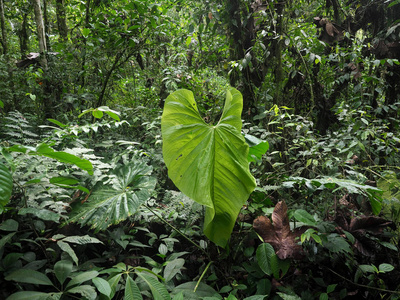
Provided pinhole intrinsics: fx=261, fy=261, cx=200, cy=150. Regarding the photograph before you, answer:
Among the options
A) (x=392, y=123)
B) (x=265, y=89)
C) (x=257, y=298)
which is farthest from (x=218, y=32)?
(x=257, y=298)

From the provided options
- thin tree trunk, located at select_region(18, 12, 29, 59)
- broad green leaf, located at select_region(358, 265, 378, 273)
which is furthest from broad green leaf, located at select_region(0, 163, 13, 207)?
thin tree trunk, located at select_region(18, 12, 29, 59)

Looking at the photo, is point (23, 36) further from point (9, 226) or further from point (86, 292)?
point (86, 292)

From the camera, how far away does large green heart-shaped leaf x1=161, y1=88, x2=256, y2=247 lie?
41.6 inches

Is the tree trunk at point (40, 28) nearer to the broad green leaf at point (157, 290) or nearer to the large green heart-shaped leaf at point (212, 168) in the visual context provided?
the large green heart-shaped leaf at point (212, 168)

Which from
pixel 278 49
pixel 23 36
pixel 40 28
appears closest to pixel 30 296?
pixel 40 28

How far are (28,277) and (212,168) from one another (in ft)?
2.57

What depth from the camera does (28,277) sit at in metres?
0.94

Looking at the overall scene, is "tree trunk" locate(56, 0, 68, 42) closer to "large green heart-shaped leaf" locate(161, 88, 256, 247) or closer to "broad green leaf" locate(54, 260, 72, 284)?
"large green heart-shaped leaf" locate(161, 88, 256, 247)

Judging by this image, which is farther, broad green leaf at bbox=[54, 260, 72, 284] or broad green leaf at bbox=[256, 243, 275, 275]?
broad green leaf at bbox=[256, 243, 275, 275]

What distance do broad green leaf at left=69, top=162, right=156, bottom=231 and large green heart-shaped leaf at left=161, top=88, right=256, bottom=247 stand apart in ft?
0.61

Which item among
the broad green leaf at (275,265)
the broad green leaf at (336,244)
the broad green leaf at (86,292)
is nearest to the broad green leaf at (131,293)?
the broad green leaf at (86,292)

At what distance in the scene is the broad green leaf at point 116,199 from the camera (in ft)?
3.50

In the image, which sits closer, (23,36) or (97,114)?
(97,114)

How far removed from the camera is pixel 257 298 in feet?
3.30
